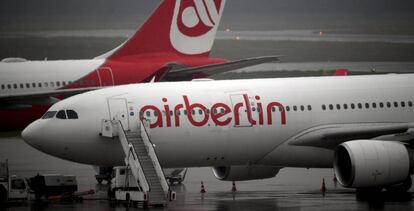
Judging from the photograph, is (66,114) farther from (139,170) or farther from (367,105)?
(367,105)

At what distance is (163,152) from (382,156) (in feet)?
19.0

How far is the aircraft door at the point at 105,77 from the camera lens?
4678 cm

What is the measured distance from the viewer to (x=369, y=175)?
2877cm

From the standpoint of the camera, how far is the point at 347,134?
3036 centimetres

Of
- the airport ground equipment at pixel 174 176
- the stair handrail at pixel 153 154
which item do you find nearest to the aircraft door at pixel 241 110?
the stair handrail at pixel 153 154

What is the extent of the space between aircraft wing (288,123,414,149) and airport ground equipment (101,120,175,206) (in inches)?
169

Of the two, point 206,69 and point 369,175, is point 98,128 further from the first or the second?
point 206,69

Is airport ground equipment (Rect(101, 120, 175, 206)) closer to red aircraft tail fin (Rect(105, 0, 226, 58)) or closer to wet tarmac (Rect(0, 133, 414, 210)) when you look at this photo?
wet tarmac (Rect(0, 133, 414, 210))

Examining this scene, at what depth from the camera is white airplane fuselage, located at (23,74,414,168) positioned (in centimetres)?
2950

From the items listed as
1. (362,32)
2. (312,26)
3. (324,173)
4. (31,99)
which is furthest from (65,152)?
(312,26)

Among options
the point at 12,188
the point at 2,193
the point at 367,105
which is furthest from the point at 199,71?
the point at 2,193

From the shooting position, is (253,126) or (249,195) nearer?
(253,126)

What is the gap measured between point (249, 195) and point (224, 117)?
2538mm

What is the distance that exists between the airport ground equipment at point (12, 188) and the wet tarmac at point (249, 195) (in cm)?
34
